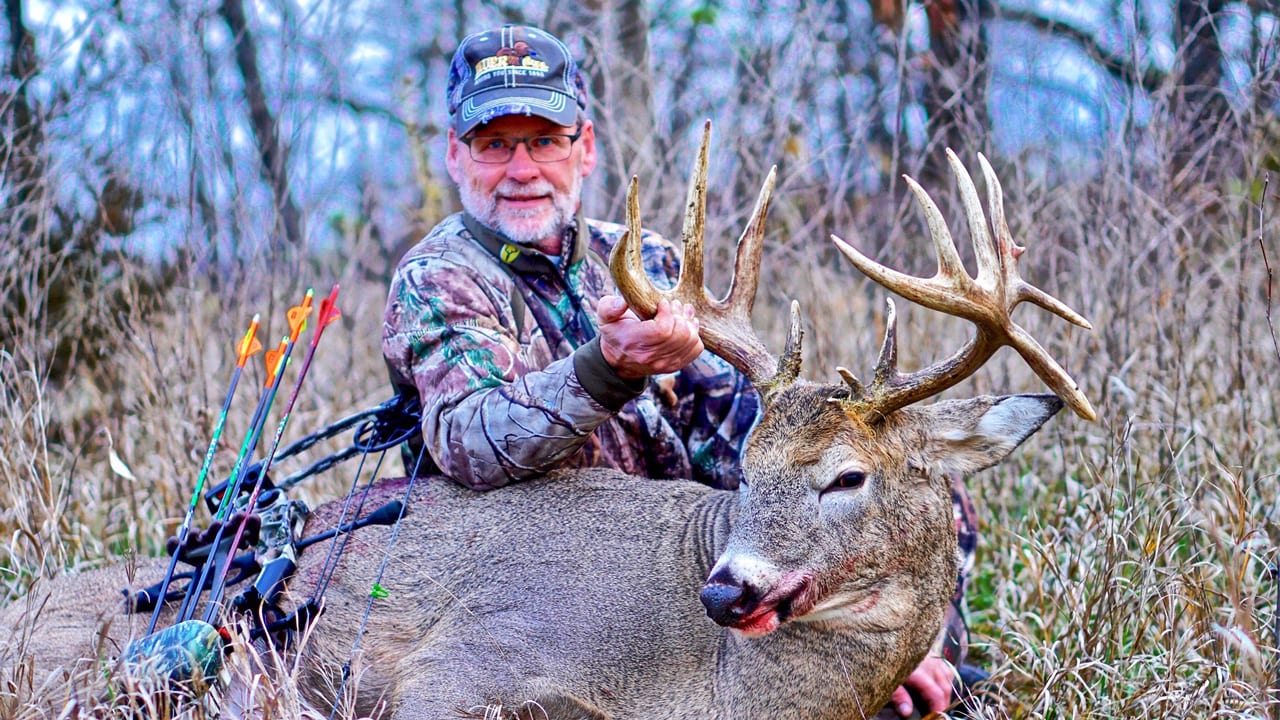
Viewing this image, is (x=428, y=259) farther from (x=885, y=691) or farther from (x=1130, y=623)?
(x=1130, y=623)

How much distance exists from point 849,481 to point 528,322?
143 cm

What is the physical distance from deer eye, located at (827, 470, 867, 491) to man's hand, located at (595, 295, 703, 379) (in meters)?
0.50

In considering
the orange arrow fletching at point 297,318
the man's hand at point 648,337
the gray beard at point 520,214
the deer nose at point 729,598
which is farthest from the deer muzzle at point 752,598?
the gray beard at point 520,214

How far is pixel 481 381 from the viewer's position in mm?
3947

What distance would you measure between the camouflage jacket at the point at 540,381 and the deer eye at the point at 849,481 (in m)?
0.63

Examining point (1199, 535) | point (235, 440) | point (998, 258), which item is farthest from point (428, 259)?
point (1199, 535)

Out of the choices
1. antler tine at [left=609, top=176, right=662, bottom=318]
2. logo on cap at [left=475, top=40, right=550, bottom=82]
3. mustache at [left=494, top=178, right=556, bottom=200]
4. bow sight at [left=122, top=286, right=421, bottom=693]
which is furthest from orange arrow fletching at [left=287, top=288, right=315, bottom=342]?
antler tine at [left=609, top=176, right=662, bottom=318]

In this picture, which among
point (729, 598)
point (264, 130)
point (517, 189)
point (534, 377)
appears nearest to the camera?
point (729, 598)

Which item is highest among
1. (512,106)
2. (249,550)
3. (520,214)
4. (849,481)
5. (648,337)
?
(512,106)

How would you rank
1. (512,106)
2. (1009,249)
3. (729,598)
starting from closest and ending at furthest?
1. (729,598)
2. (1009,249)
3. (512,106)

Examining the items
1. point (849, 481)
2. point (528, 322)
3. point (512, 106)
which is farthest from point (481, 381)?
point (849, 481)

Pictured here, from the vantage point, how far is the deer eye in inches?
129

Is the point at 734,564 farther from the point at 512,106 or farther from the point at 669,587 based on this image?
the point at 512,106

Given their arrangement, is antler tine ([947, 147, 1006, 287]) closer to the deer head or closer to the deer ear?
the deer head
